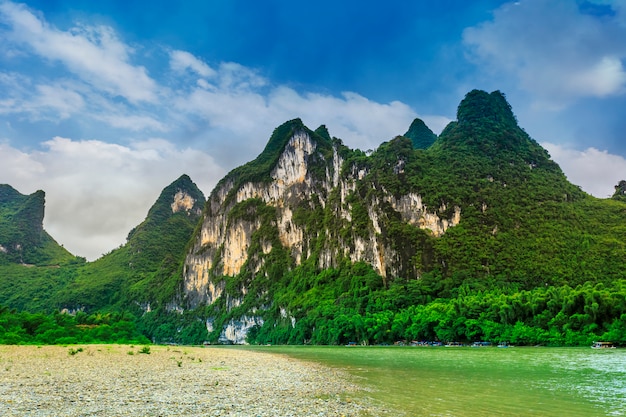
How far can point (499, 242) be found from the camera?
261ft

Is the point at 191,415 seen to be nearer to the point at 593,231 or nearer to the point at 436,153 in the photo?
the point at 593,231

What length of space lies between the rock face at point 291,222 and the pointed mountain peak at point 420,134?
34538 millimetres

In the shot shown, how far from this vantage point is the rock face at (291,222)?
91125 millimetres

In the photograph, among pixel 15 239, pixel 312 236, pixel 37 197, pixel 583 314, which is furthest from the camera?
pixel 37 197

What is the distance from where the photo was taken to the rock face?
91.1 m

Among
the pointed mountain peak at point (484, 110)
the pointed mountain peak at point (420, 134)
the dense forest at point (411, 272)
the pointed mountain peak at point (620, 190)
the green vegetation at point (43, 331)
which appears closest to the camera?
the green vegetation at point (43, 331)

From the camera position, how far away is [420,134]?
151125mm

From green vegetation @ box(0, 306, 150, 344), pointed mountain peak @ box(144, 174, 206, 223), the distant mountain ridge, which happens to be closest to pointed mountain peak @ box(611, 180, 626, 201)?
green vegetation @ box(0, 306, 150, 344)

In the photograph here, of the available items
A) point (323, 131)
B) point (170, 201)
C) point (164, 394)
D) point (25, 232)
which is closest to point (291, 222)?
point (323, 131)

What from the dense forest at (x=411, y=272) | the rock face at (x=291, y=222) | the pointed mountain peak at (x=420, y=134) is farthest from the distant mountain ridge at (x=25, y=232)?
the pointed mountain peak at (x=420, y=134)

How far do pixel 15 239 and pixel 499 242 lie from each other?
170 meters

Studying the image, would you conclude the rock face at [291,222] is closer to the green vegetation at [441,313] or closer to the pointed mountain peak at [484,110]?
the green vegetation at [441,313]

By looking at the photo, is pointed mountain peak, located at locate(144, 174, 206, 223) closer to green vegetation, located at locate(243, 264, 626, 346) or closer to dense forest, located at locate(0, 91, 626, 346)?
dense forest, located at locate(0, 91, 626, 346)

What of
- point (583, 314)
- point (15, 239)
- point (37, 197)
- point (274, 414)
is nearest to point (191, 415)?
point (274, 414)
